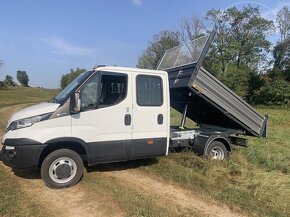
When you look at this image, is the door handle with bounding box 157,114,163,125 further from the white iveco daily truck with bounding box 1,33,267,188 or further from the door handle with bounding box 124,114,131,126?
the door handle with bounding box 124,114,131,126

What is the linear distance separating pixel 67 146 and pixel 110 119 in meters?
0.99

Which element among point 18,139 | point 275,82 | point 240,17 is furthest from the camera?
point 240,17

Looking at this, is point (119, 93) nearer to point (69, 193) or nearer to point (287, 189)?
point (69, 193)

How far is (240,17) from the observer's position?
50500 millimetres

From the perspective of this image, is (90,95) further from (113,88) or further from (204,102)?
(204,102)

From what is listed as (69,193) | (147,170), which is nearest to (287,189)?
(147,170)

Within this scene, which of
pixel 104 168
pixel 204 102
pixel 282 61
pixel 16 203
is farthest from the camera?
pixel 282 61

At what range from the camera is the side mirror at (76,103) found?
6273mm

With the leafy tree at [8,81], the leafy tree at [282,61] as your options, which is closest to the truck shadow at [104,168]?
the leafy tree at [282,61]

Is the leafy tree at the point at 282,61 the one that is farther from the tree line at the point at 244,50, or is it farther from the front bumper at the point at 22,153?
the front bumper at the point at 22,153

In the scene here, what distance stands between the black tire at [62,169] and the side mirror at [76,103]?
0.79 m

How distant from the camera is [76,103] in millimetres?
6316

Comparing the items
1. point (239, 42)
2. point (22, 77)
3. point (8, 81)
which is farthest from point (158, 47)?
point (22, 77)

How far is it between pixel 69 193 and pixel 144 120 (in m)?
2.14
